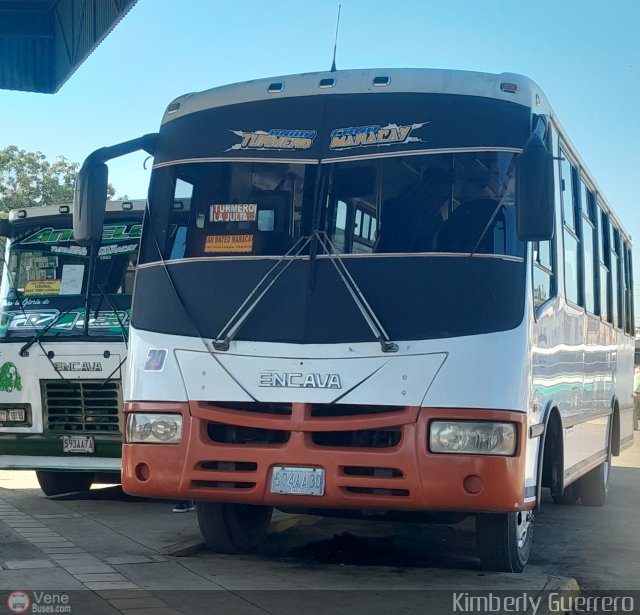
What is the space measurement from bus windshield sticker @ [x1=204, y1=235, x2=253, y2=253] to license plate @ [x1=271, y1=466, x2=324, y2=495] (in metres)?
1.46

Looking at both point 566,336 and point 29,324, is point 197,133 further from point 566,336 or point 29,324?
point 29,324

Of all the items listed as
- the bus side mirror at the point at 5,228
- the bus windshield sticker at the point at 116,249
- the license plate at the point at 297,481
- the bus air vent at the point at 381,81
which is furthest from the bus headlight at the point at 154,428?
the bus side mirror at the point at 5,228

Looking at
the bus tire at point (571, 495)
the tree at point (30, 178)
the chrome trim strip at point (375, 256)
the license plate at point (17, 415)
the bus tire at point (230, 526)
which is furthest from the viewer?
the tree at point (30, 178)

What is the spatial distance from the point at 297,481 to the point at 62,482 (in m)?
5.39

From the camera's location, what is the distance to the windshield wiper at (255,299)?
6629mm

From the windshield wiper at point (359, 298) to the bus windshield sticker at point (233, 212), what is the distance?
51 centimetres

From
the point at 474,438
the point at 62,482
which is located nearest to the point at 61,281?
the point at 62,482

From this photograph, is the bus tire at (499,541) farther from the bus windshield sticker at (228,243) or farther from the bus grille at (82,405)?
the bus grille at (82,405)

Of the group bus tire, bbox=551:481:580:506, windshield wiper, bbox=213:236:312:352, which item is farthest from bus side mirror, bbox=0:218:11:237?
bus tire, bbox=551:481:580:506

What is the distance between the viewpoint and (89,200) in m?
7.18

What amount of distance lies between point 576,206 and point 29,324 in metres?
5.36

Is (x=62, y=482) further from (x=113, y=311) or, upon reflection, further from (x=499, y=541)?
(x=499, y=541)

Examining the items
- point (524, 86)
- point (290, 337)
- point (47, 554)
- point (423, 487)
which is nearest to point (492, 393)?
point (423, 487)

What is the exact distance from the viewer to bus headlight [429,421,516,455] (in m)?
6.19
